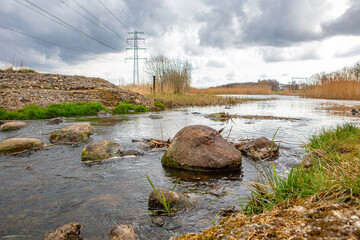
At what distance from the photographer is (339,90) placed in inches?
951

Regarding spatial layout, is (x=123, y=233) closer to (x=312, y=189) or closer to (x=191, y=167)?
(x=312, y=189)

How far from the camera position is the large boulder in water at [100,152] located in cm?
509

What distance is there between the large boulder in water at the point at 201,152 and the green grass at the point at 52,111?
10.2 m

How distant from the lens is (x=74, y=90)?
17438 mm

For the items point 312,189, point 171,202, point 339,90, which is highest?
point 339,90

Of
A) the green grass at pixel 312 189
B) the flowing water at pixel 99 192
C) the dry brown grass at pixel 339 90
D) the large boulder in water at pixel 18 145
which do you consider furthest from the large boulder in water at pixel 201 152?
the dry brown grass at pixel 339 90

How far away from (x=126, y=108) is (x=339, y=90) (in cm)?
2272

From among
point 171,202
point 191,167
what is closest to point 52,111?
point 191,167

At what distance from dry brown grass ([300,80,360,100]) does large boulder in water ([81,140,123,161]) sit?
24926mm

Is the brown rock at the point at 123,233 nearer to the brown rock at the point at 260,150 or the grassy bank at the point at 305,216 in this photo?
the grassy bank at the point at 305,216

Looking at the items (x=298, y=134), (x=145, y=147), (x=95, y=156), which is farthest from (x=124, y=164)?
(x=298, y=134)

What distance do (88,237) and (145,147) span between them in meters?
3.68

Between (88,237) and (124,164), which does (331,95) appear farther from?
(88,237)

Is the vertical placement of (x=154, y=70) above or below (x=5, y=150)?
above
